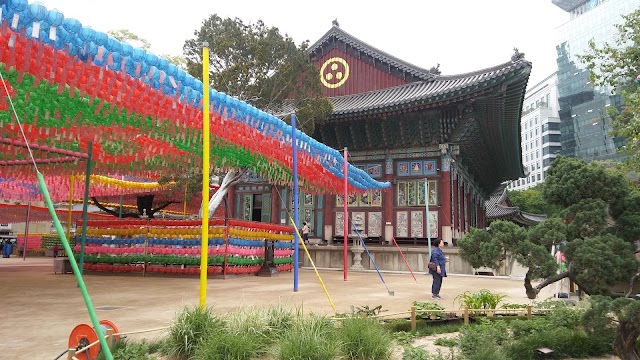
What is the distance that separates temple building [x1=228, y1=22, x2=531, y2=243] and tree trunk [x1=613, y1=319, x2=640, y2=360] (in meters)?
12.6

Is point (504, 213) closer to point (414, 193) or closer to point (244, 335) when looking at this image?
point (414, 193)

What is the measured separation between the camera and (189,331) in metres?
4.77

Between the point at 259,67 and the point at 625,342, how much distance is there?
49.7ft

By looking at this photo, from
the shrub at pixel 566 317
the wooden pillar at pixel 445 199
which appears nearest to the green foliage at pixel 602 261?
the shrub at pixel 566 317

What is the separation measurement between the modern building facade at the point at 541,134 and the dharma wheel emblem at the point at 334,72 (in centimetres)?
7399

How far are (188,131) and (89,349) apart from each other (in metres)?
6.13

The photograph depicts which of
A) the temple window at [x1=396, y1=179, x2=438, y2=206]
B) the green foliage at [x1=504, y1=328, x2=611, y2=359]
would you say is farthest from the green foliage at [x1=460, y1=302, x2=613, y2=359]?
the temple window at [x1=396, y1=179, x2=438, y2=206]

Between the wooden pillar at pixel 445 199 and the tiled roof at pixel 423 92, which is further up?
the tiled roof at pixel 423 92

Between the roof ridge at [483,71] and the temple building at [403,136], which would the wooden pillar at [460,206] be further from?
the roof ridge at [483,71]

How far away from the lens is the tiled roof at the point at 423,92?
16641 millimetres

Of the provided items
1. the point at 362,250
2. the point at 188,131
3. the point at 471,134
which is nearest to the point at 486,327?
the point at 188,131

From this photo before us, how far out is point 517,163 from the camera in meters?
29.0

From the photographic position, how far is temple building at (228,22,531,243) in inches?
741

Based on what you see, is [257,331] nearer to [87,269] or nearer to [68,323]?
[68,323]
